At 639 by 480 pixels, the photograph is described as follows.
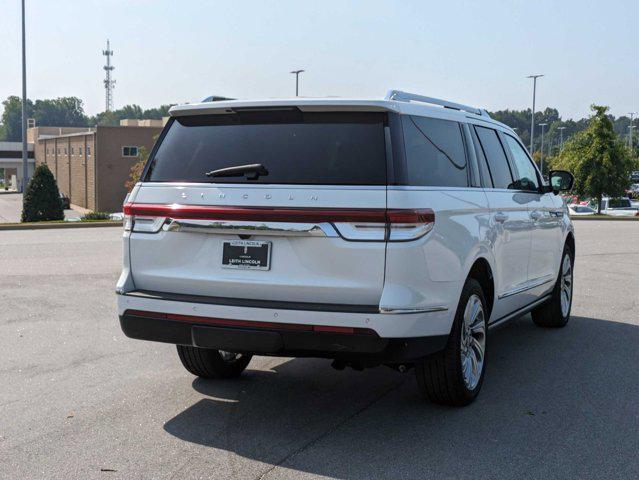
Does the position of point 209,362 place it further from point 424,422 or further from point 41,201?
point 41,201

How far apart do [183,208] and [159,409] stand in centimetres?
141

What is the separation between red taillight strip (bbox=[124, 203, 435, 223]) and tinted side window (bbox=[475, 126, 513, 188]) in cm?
176

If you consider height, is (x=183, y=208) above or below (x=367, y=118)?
below

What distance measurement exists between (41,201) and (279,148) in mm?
30777

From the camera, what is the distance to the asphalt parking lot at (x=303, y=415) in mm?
4480

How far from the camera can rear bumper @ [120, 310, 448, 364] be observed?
4.65 m

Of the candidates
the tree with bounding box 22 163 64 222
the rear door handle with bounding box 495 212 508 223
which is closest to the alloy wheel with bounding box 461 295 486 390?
the rear door handle with bounding box 495 212 508 223

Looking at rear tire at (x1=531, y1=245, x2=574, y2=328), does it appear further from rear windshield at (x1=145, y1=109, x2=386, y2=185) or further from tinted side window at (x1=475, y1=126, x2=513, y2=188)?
rear windshield at (x1=145, y1=109, x2=386, y2=185)

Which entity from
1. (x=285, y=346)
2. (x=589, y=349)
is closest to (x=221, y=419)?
(x=285, y=346)

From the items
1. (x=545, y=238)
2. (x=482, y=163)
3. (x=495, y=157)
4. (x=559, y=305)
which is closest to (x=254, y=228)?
(x=482, y=163)

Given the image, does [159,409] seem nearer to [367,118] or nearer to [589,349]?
[367,118]

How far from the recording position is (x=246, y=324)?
15.8 feet

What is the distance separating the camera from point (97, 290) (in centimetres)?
1070

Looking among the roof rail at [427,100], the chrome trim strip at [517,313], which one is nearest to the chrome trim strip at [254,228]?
the roof rail at [427,100]
